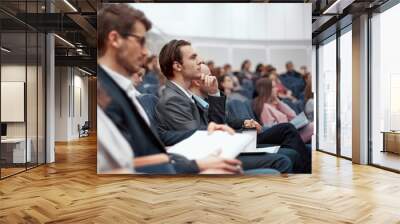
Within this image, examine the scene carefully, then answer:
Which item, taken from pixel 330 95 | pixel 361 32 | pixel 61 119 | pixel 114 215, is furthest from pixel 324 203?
pixel 61 119

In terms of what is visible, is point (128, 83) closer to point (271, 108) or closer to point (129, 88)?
point (129, 88)

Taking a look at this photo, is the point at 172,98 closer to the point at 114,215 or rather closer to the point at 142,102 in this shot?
the point at 142,102

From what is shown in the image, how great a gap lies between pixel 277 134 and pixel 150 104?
2026 mm

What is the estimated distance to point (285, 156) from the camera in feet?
21.2

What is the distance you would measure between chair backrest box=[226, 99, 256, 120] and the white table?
350 centimetres

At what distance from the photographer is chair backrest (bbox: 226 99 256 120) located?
637 centimetres

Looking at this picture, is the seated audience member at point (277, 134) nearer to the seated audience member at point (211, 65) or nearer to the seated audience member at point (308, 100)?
the seated audience member at point (211, 65)

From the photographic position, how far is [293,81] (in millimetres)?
6438

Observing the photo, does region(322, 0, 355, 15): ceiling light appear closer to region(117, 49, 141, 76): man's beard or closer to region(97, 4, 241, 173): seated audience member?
region(97, 4, 241, 173): seated audience member

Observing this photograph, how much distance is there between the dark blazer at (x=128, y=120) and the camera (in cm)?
607

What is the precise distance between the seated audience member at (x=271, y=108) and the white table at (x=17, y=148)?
12.9 ft

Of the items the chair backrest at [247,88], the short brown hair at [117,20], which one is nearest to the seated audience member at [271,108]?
the chair backrest at [247,88]

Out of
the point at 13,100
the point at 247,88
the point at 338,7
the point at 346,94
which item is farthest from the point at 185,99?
the point at 346,94

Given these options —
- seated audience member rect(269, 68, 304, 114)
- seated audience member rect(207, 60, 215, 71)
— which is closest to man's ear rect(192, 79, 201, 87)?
seated audience member rect(207, 60, 215, 71)
